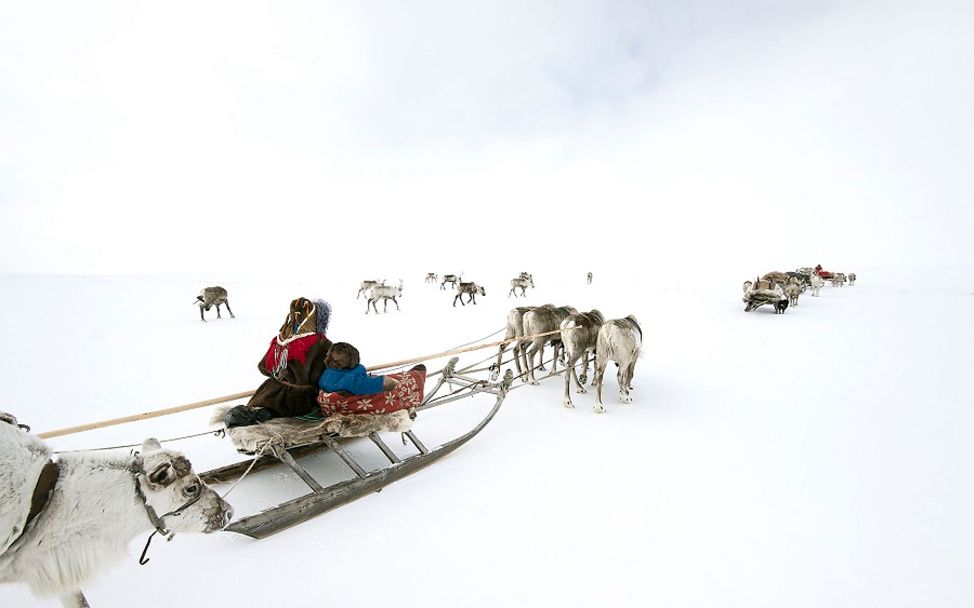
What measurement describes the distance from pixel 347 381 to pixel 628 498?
10.2ft

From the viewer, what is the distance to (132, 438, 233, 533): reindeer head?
7.17 feet

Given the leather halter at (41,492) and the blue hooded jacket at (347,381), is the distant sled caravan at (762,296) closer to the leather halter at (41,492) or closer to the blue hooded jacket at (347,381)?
the blue hooded jacket at (347,381)

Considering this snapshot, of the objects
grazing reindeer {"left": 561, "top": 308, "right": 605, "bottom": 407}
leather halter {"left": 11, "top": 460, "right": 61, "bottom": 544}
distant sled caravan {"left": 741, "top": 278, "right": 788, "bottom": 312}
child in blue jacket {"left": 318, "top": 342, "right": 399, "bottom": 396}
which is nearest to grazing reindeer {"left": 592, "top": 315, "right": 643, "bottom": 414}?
grazing reindeer {"left": 561, "top": 308, "right": 605, "bottom": 407}

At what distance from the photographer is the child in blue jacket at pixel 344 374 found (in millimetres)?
3684

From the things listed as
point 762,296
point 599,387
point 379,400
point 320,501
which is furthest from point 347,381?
point 762,296

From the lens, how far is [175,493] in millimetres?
2268

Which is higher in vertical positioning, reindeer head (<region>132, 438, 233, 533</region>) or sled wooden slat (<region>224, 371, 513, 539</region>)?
reindeer head (<region>132, 438, 233, 533</region>)

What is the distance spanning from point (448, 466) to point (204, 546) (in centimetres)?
230

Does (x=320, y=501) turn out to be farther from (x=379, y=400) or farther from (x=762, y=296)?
(x=762, y=296)

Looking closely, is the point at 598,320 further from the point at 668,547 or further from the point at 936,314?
the point at 936,314

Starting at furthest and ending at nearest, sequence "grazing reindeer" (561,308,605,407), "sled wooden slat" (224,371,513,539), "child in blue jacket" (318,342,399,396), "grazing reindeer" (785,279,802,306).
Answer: "grazing reindeer" (785,279,802,306) < "grazing reindeer" (561,308,605,407) < "child in blue jacket" (318,342,399,396) < "sled wooden slat" (224,371,513,539)

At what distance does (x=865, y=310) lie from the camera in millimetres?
16484

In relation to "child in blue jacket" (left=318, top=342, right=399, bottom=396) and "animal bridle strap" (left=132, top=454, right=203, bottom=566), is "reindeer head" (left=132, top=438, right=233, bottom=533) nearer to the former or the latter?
"animal bridle strap" (left=132, top=454, right=203, bottom=566)

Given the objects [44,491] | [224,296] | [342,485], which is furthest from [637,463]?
[224,296]
